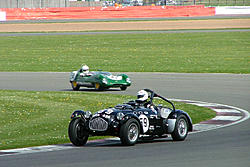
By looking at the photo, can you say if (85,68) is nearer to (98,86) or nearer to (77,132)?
(98,86)

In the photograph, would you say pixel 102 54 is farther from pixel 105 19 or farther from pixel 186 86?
pixel 105 19

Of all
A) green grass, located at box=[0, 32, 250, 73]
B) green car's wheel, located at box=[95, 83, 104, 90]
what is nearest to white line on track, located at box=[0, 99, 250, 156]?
green car's wheel, located at box=[95, 83, 104, 90]

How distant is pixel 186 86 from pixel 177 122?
12.1m

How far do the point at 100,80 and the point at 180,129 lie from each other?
11.1m

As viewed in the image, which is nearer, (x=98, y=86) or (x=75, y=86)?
(x=98, y=86)

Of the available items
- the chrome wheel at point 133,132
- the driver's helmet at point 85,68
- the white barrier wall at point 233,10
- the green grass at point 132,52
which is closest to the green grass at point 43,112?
the driver's helmet at point 85,68

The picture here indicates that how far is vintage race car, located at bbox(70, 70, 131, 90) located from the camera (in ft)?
78.6

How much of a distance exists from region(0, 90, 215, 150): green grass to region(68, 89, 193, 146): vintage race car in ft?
3.85

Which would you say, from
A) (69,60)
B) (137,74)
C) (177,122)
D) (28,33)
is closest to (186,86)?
(137,74)

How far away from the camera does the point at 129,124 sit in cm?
1195

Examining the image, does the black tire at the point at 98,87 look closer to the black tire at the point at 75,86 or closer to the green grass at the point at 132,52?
the black tire at the point at 75,86

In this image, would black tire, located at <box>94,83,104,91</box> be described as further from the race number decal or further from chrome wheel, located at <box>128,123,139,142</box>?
chrome wheel, located at <box>128,123,139,142</box>

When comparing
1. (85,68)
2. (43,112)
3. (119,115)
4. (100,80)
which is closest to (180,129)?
(119,115)

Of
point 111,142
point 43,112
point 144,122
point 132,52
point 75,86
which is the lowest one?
point 132,52
